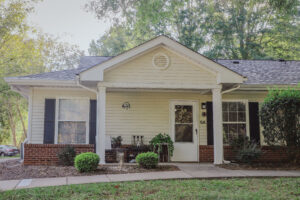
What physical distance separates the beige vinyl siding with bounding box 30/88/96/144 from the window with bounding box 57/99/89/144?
242 mm

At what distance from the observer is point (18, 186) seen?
5863 mm

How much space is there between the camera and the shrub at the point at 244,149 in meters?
8.63

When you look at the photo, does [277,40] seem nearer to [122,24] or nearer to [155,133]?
[122,24]

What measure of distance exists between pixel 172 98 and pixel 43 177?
518 centimetres

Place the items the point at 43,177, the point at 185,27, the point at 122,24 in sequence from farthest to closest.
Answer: the point at 185,27 → the point at 122,24 → the point at 43,177

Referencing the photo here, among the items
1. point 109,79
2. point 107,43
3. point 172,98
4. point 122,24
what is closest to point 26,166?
point 109,79

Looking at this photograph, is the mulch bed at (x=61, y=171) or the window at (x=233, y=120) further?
the window at (x=233, y=120)

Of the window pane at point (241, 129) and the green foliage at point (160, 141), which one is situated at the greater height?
the window pane at point (241, 129)

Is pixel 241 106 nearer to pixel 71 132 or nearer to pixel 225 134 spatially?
pixel 225 134

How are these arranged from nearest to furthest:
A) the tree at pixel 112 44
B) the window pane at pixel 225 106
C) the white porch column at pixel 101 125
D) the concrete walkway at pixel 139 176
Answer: the concrete walkway at pixel 139 176 → the white porch column at pixel 101 125 → the window pane at pixel 225 106 → the tree at pixel 112 44

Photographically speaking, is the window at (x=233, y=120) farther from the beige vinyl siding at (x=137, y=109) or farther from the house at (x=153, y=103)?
the beige vinyl siding at (x=137, y=109)

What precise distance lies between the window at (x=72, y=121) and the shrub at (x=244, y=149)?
4.99 m

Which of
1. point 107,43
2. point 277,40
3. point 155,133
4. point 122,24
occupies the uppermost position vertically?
point 107,43

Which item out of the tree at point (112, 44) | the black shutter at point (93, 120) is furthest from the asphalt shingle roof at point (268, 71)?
the tree at point (112, 44)
